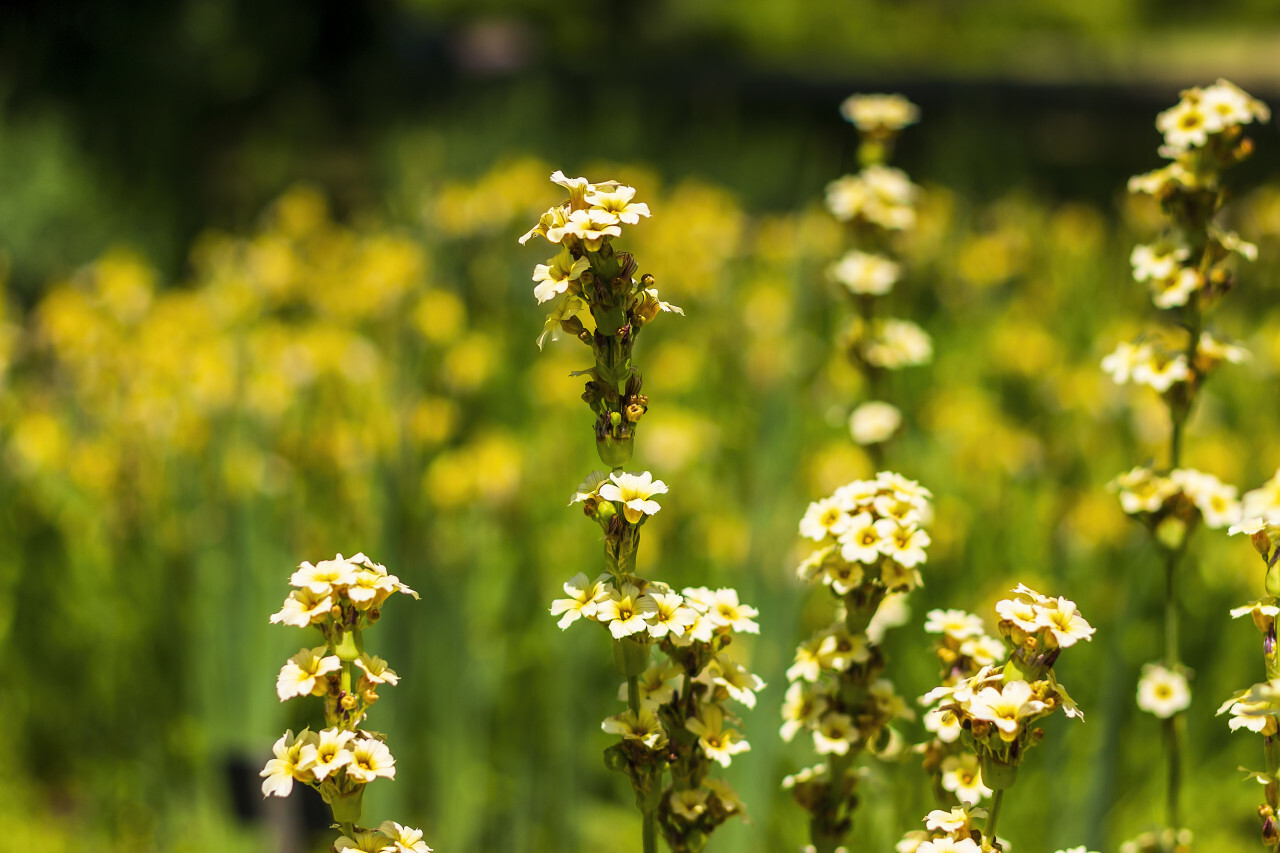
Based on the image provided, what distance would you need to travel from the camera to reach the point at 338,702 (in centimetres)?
95

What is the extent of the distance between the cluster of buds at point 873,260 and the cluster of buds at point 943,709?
60cm

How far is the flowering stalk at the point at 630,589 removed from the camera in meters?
0.98

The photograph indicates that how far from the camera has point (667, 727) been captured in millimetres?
1043

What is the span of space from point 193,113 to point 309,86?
175 centimetres

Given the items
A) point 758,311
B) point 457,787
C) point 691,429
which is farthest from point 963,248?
point 457,787

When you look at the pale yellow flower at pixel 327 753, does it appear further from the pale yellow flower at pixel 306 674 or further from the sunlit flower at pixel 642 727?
the sunlit flower at pixel 642 727

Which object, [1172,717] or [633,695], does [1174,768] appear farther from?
[633,695]

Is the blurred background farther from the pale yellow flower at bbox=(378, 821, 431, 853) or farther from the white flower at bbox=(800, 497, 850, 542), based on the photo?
the pale yellow flower at bbox=(378, 821, 431, 853)

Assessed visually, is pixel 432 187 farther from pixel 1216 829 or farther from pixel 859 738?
pixel 859 738

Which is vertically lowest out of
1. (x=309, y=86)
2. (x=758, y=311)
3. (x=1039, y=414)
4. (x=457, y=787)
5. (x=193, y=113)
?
(x=457, y=787)

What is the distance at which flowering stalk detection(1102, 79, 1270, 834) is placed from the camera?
1328 millimetres

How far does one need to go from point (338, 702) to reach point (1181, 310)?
1.05 metres

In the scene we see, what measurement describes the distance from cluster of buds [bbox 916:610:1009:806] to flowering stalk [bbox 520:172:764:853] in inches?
7.8

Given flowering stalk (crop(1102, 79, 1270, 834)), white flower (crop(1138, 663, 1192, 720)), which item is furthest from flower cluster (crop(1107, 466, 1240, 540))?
white flower (crop(1138, 663, 1192, 720))
